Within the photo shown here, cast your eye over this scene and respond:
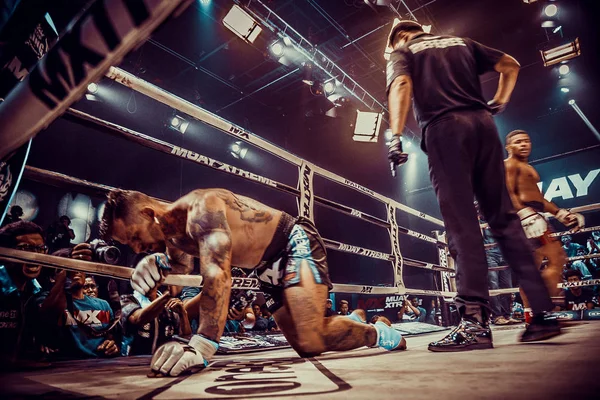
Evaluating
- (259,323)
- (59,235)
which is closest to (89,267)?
(259,323)

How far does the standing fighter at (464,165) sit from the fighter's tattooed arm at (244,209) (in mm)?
788

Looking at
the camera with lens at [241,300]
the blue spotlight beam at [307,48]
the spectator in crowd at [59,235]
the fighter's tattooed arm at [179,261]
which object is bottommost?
the camera with lens at [241,300]

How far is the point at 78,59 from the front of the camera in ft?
1.93

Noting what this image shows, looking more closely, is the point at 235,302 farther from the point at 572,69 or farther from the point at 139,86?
the point at 572,69

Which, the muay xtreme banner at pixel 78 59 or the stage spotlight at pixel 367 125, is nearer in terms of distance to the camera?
the muay xtreme banner at pixel 78 59

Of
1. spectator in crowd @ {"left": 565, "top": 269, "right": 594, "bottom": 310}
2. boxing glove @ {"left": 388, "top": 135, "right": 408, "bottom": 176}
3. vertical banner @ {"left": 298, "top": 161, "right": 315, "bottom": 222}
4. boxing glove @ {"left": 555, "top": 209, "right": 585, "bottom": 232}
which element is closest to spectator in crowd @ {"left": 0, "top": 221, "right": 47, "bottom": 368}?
vertical banner @ {"left": 298, "top": 161, "right": 315, "bottom": 222}

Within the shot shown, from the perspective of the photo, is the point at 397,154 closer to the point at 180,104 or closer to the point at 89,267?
the point at 180,104

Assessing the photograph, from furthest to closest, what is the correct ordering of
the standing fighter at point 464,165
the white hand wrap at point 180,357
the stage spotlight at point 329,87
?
1. the stage spotlight at point 329,87
2. the standing fighter at point 464,165
3. the white hand wrap at point 180,357

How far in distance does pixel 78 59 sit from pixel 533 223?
12.1ft

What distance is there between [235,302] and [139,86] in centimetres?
156

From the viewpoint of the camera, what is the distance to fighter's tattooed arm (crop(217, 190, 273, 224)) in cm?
187

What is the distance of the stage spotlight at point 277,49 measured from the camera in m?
7.93

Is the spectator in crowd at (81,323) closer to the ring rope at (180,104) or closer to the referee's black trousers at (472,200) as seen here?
the ring rope at (180,104)

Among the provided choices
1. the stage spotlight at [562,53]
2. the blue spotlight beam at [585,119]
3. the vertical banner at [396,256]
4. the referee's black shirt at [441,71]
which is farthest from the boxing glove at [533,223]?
the blue spotlight beam at [585,119]
